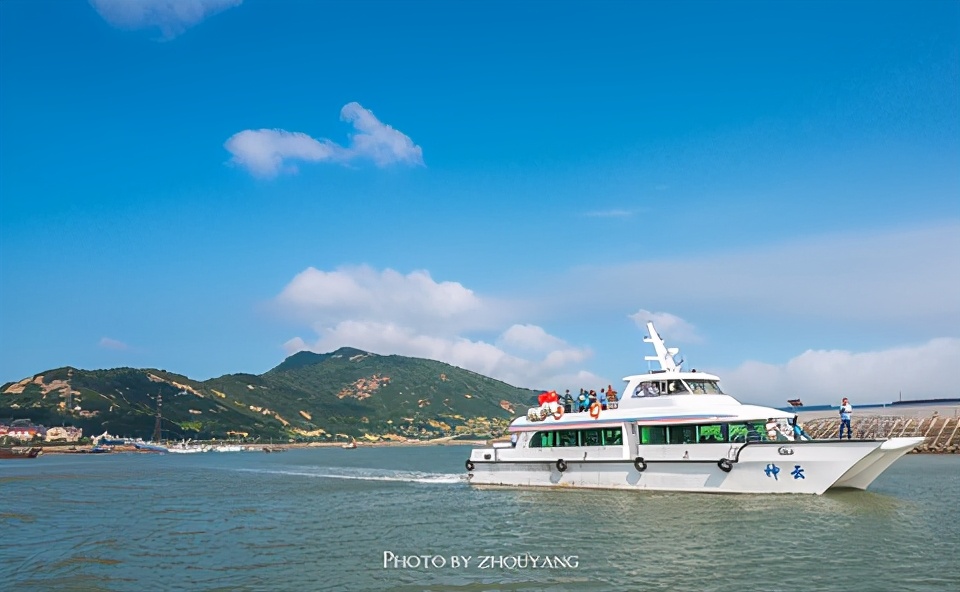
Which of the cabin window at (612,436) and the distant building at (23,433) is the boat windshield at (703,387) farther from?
the distant building at (23,433)

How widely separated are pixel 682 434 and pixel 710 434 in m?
1.39

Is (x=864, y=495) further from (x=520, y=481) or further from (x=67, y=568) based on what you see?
(x=67, y=568)

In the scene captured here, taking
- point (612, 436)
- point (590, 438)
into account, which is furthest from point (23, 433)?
point (612, 436)

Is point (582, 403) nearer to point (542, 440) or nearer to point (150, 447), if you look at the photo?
point (542, 440)

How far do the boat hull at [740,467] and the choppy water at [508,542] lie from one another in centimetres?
71

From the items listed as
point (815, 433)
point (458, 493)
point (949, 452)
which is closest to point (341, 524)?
point (458, 493)

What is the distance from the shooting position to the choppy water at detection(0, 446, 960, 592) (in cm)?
1948

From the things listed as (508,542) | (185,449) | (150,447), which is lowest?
(185,449)

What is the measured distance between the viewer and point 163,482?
59.7 metres

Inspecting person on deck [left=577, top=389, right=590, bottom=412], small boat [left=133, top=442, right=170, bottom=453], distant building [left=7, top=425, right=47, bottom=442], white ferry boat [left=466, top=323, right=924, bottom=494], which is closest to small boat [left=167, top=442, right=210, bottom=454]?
small boat [left=133, top=442, right=170, bottom=453]

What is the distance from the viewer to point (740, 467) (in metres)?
31.6

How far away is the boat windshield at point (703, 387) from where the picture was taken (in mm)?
35469

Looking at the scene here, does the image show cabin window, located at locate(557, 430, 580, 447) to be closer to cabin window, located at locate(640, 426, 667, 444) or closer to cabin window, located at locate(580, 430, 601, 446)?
cabin window, located at locate(580, 430, 601, 446)

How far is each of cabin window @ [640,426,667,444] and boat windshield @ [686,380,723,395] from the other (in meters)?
2.60
